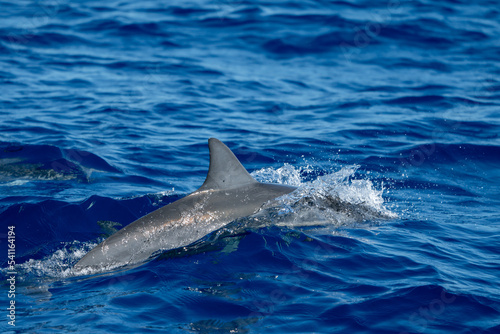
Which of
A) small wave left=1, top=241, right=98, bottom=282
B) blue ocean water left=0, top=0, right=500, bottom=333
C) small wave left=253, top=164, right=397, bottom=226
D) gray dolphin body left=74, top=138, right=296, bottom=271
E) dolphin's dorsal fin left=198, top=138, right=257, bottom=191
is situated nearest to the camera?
blue ocean water left=0, top=0, right=500, bottom=333

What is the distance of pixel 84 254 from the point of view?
8742 millimetres

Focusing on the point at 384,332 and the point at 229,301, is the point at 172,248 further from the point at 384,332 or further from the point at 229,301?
the point at 384,332

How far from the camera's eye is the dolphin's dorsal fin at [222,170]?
9.03m

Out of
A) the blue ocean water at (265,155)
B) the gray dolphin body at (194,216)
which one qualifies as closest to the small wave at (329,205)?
the blue ocean water at (265,155)

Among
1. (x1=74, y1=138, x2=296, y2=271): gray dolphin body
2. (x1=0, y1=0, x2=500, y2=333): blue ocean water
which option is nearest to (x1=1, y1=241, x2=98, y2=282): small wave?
(x1=0, y1=0, x2=500, y2=333): blue ocean water

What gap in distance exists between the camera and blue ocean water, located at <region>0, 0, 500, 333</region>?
739cm

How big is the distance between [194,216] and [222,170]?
0.84 meters

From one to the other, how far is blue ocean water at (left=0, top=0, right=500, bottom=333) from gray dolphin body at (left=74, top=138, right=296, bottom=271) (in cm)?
20

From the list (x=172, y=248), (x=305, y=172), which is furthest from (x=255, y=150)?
(x=172, y=248)

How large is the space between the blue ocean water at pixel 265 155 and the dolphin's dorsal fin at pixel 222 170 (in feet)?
2.18

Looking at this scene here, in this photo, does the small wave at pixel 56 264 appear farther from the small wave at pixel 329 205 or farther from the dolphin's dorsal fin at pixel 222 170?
the small wave at pixel 329 205

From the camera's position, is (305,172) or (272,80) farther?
(272,80)

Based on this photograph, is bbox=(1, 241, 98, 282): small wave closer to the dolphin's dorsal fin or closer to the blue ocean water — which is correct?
the blue ocean water

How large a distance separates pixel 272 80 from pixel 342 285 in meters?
13.4
